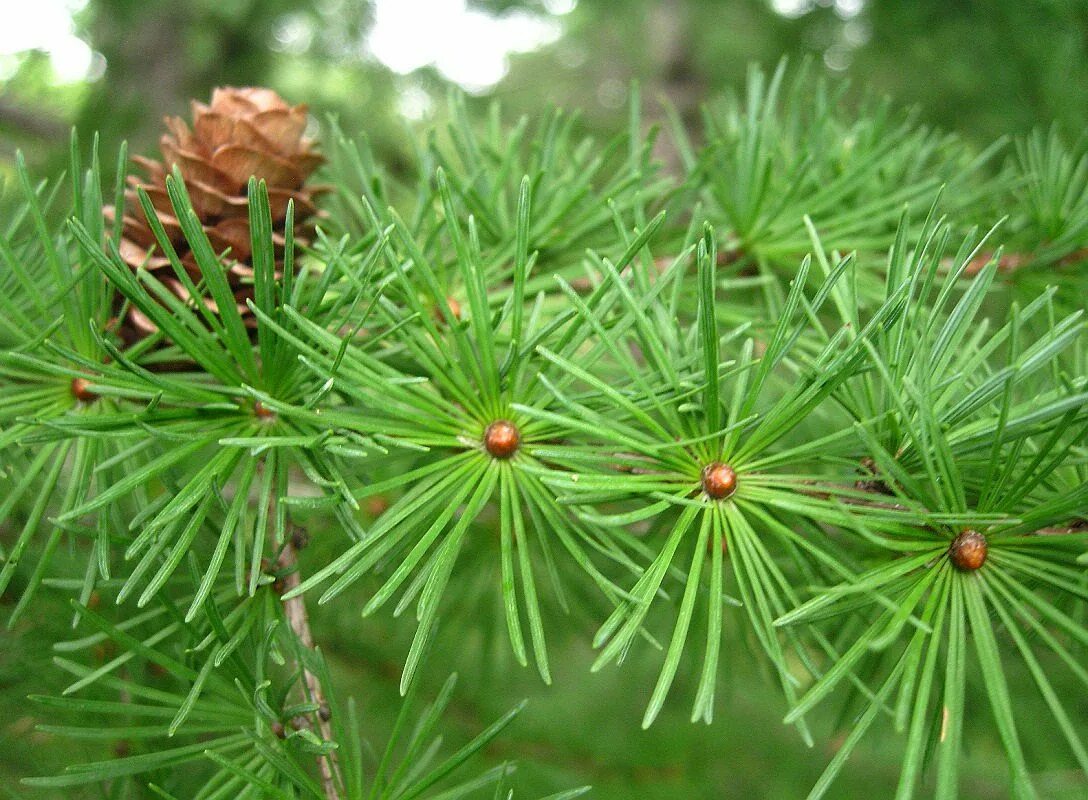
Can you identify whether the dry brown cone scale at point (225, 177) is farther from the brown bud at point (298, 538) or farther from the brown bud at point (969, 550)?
the brown bud at point (969, 550)

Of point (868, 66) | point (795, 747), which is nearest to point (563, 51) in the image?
point (868, 66)

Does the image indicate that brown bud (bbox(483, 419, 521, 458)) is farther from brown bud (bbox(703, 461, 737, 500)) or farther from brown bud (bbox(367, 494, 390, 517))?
brown bud (bbox(367, 494, 390, 517))

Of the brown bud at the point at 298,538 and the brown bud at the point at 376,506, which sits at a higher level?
the brown bud at the point at 376,506

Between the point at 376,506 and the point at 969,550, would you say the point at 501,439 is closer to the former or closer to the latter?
the point at 969,550

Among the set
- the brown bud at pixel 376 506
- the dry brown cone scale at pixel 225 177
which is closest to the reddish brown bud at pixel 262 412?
the dry brown cone scale at pixel 225 177

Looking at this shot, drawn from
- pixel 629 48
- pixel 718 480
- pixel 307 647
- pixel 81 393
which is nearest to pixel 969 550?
pixel 718 480
